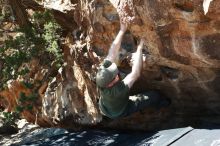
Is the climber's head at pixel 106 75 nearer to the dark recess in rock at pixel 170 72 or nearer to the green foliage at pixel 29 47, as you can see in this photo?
the dark recess in rock at pixel 170 72

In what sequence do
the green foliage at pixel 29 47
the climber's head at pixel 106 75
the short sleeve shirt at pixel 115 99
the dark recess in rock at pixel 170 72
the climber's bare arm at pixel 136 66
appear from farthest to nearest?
the green foliage at pixel 29 47 → the dark recess in rock at pixel 170 72 → the climber's bare arm at pixel 136 66 → the short sleeve shirt at pixel 115 99 → the climber's head at pixel 106 75

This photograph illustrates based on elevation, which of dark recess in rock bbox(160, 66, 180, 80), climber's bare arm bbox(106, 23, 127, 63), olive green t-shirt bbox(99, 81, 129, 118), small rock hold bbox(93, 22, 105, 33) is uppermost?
small rock hold bbox(93, 22, 105, 33)

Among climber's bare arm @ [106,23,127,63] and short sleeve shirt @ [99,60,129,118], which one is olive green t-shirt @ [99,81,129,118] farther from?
climber's bare arm @ [106,23,127,63]

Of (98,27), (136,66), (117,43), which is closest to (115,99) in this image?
(136,66)

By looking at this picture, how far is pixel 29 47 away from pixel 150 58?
98.9 inches

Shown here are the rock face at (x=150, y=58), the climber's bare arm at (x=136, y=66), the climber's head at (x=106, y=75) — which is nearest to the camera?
the rock face at (x=150, y=58)

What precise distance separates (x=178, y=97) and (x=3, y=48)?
301 cm

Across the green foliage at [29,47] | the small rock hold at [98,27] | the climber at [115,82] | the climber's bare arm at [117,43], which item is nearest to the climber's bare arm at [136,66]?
the climber at [115,82]

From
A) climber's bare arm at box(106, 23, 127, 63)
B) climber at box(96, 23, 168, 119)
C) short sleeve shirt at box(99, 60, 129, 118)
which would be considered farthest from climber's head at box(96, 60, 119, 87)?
climber's bare arm at box(106, 23, 127, 63)

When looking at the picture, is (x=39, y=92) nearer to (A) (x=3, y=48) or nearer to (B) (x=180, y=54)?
(A) (x=3, y=48)

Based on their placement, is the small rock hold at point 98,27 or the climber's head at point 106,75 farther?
the small rock hold at point 98,27

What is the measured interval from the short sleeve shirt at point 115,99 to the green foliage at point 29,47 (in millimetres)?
1822

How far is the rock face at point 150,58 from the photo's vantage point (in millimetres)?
4633

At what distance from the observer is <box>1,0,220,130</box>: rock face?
463cm
